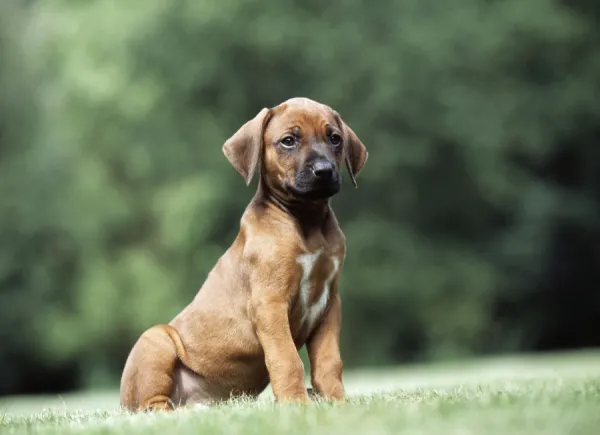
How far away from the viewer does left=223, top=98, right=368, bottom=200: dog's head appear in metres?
6.00

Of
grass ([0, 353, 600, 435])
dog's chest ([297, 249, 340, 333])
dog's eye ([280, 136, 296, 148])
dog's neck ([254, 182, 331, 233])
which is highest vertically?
dog's eye ([280, 136, 296, 148])

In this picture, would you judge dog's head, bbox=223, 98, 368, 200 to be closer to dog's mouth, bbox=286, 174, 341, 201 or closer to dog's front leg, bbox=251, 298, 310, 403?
dog's mouth, bbox=286, 174, 341, 201

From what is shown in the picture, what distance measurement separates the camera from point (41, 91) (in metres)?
25.2

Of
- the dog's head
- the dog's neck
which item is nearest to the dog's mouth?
the dog's head

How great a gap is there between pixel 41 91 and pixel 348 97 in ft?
28.3

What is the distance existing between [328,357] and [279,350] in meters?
0.42

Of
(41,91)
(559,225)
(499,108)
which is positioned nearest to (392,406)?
(499,108)

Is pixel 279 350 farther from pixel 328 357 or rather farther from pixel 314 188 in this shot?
pixel 314 188

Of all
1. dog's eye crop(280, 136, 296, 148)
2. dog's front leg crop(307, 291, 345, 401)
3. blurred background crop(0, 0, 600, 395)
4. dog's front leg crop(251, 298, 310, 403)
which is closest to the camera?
dog's front leg crop(251, 298, 310, 403)

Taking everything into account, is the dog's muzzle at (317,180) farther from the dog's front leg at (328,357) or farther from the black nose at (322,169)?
the dog's front leg at (328,357)

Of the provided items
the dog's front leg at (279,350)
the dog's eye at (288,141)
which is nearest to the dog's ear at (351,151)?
the dog's eye at (288,141)

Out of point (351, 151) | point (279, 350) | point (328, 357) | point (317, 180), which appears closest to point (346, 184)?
point (351, 151)

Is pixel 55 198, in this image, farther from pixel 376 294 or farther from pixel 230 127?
pixel 376 294

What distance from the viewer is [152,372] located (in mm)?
6477
